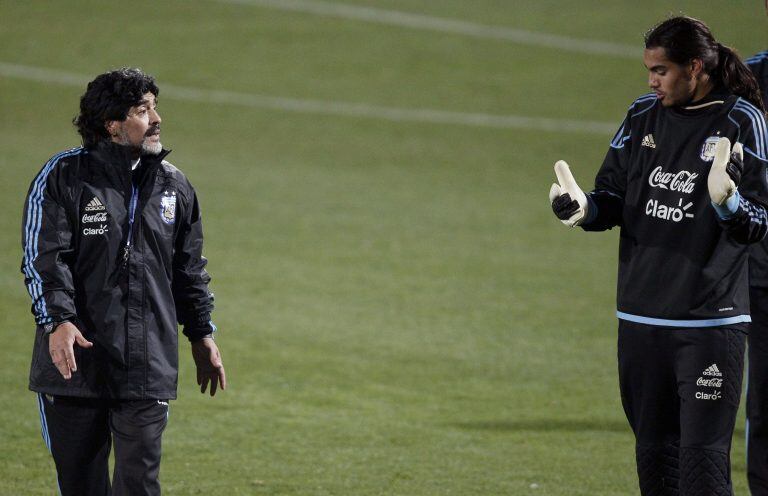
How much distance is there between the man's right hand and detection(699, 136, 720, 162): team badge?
2.56m

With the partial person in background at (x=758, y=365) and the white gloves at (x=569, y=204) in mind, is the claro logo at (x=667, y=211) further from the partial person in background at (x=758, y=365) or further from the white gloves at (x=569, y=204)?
the partial person in background at (x=758, y=365)

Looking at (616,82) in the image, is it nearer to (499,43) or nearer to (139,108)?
(499,43)

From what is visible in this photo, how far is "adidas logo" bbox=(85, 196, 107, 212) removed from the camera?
201 inches

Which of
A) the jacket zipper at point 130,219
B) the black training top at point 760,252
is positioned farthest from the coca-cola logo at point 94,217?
the black training top at point 760,252

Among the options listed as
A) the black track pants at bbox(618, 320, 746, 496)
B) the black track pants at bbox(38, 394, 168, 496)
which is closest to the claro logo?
the black track pants at bbox(618, 320, 746, 496)

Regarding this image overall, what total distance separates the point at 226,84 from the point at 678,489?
69.6 feet

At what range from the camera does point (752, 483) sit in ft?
20.4

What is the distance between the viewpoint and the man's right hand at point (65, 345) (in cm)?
487

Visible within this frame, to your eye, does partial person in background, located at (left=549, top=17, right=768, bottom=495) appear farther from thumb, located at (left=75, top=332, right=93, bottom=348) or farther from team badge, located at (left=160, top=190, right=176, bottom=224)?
thumb, located at (left=75, top=332, right=93, bottom=348)

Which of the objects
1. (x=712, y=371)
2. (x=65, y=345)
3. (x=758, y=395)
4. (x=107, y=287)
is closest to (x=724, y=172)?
(x=712, y=371)

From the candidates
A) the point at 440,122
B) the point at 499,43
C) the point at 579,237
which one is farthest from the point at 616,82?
the point at 579,237

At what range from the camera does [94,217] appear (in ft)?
16.7

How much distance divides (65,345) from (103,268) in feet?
1.26

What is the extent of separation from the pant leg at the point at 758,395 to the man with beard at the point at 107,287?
283 cm
